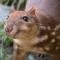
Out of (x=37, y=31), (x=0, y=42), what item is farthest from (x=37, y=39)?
(x=0, y=42)

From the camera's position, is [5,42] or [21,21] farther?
[5,42]

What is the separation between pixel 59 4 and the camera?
0.92m

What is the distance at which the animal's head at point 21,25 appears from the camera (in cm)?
77

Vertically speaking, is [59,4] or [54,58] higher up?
[59,4]

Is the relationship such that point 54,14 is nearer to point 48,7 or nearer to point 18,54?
point 48,7

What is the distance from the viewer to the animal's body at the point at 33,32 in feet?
2.57

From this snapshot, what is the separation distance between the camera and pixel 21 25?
79 centimetres

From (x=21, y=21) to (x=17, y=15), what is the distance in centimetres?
3

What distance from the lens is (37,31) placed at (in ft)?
2.76

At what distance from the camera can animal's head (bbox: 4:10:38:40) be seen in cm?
77

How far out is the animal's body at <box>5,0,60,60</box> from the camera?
2.57 ft

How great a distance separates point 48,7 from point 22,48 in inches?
6.9

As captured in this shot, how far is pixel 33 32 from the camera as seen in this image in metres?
0.83

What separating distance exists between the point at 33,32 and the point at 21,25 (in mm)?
58
